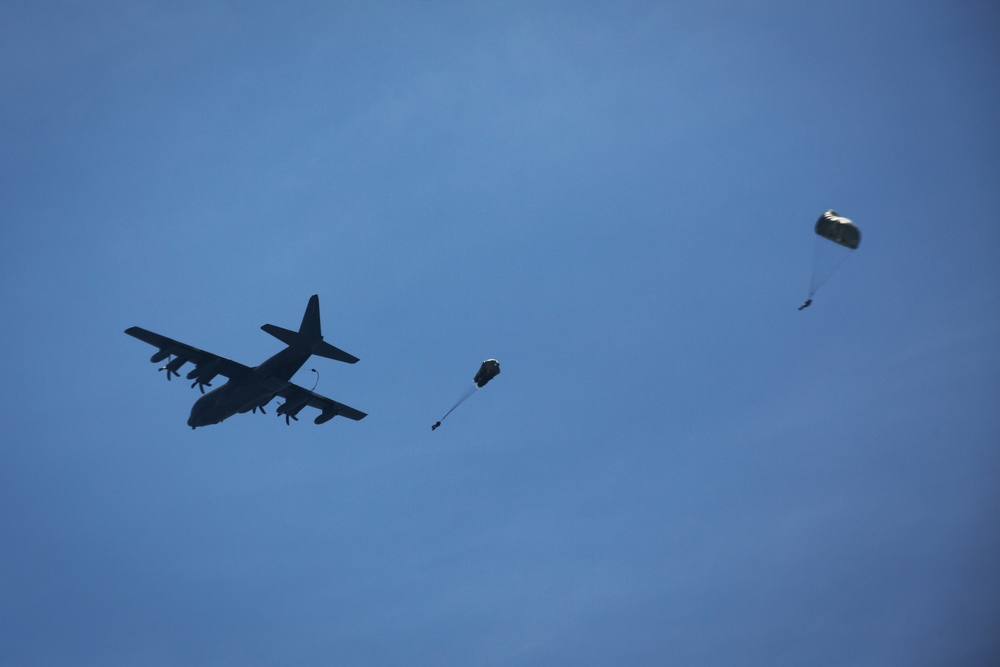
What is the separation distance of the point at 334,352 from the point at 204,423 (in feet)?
34.2

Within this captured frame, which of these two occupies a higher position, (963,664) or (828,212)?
(828,212)

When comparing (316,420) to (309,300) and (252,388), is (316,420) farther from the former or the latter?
(309,300)

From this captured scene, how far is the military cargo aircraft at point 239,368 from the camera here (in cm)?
5291

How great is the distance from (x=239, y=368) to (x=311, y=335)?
248 inches

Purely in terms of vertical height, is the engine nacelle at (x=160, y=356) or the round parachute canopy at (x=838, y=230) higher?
the engine nacelle at (x=160, y=356)

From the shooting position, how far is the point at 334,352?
5412cm

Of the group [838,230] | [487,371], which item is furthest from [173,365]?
[838,230]

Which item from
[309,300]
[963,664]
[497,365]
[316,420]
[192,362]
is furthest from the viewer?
[963,664]

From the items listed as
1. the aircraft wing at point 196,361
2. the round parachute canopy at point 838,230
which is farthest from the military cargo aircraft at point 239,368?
the round parachute canopy at point 838,230

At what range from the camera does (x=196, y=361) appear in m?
56.0

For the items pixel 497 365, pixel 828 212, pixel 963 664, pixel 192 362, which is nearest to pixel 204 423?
pixel 192 362

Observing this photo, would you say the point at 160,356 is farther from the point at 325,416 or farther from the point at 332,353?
the point at 325,416

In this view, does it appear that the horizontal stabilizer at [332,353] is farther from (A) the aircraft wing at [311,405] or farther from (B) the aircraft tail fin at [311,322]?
(A) the aircraft wing at [311,405]

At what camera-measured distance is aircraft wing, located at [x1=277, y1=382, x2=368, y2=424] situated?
2500 inches
